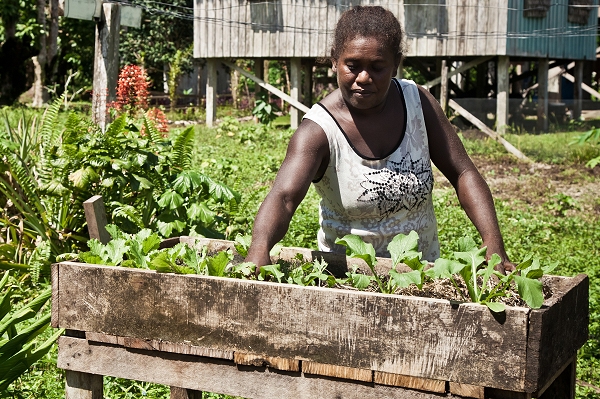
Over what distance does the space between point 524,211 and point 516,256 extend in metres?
2.32

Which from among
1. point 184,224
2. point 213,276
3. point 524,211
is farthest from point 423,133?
point 524,211

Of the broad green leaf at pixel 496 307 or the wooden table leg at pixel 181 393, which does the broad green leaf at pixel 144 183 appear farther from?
the broad green leaf at pixel 496 307

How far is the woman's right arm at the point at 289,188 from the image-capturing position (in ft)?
8.44

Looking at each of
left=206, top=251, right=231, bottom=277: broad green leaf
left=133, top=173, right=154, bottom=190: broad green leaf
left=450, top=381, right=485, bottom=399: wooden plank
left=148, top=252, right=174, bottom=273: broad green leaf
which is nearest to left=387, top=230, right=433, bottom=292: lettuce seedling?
left=450, top=381, right=485, bottom=399: wooden plank

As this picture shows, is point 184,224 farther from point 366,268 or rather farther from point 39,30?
Answer: point 39,30

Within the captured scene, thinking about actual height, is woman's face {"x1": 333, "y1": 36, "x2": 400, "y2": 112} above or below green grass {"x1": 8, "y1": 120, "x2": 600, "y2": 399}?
above

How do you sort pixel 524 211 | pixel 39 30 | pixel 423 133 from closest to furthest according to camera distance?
pixel 423 133, pixel 524 211, pixel 39 30

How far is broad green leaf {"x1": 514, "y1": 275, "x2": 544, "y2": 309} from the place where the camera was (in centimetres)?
204

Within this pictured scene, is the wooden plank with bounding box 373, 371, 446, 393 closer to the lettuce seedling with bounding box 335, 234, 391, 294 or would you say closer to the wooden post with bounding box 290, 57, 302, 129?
the lettuce seedling with bounding box 335, 234, 391, 294

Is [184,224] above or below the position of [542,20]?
below

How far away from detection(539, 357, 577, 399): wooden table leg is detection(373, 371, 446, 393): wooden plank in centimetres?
58

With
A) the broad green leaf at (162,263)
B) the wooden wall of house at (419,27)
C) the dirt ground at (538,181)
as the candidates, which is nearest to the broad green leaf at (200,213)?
the broad green leaf at (162,263)

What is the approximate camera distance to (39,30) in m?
22.8

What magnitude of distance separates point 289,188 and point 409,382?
0.78 m
